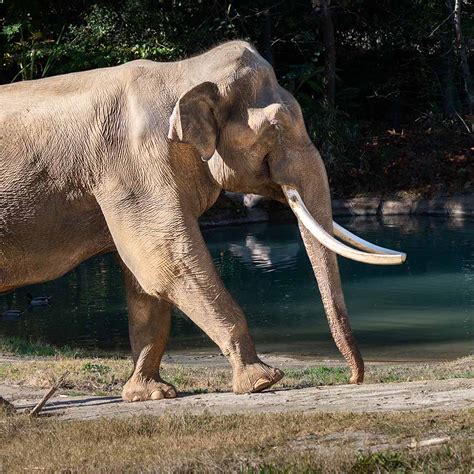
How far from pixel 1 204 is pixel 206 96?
1600 millimetres

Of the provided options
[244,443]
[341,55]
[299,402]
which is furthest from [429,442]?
[341,55]

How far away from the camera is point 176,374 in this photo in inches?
435

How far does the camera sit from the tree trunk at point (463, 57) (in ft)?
103

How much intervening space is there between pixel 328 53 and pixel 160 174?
86.0ft

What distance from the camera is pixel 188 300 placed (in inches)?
335

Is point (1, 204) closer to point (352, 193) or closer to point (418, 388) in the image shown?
point (418, 388)

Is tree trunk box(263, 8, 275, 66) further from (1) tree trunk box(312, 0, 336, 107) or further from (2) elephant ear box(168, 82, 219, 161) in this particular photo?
(2) elephant ear box(168, 82, 219, 161)

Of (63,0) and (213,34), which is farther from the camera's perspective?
(63,0)

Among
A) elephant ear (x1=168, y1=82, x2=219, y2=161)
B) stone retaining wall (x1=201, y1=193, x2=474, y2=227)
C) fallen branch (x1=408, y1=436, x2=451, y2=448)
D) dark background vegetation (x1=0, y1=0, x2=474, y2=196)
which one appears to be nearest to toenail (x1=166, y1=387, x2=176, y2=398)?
elephant ear (x1=168, y1=82, x2=219, y2=161)

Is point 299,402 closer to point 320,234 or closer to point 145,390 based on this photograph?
point 320,234

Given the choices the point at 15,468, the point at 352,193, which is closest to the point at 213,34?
the point at 352,193

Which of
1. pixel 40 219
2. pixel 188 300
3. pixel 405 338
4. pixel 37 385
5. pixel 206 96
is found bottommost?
pixel 405 338

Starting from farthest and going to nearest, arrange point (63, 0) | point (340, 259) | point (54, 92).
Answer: point (63, 0) < point (340, 259) < point (54, 92)

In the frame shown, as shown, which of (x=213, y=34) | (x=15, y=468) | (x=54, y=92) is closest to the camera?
(x=15, y=468)
